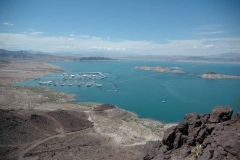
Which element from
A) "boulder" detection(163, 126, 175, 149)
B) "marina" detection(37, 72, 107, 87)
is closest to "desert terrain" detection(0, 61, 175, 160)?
"boulder" detection(163, 126, 175, 149)

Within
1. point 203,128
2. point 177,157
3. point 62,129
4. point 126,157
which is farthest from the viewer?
point 62,129

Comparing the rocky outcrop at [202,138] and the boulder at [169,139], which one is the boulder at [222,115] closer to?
the rocky outcrop at [202,138]

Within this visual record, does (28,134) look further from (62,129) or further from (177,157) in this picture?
(177,157)

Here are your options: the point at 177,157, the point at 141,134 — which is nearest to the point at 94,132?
the point at 141,134

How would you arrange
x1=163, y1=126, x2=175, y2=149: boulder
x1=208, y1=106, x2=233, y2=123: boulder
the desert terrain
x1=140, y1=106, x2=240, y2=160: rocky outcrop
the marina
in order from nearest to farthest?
1. x1=140, y1=106, x2=240, y2=160: rocky outcrop
2. x1=208, y1=106, x2=233, y2=123: boulder
3. x1=163, y1=126, x2=175, y2=149: boulder
4. the desert terrain
5. the marina

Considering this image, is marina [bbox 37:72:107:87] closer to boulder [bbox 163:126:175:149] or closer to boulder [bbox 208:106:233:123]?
boulder [bbox 163:126:175:149]

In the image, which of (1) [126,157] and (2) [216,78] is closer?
(1) [126,157]

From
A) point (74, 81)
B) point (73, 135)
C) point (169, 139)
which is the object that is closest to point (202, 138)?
point (169, 139)

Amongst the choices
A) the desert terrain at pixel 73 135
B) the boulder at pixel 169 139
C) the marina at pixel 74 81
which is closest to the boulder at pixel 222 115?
the boulder at pixel 169 139

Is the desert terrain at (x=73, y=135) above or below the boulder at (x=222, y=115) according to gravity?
below
